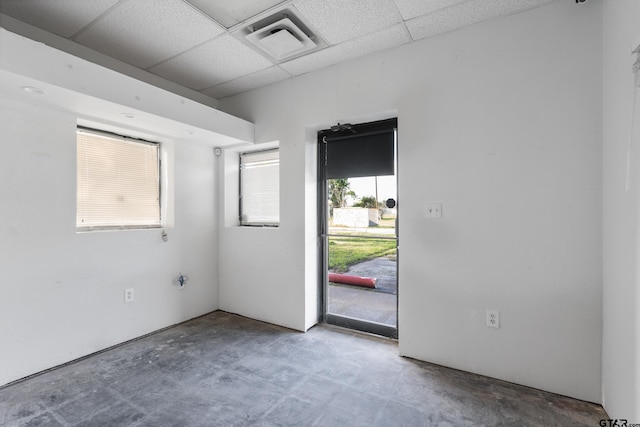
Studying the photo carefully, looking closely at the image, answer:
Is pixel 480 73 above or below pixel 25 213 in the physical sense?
above

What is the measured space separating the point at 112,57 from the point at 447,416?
12.7 feet

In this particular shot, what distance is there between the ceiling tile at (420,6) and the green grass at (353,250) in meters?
1.87

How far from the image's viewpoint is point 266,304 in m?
3.29

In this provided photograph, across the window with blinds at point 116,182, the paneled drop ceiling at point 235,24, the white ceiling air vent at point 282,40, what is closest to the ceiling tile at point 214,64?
the paneled drop ceiling at point 235,24

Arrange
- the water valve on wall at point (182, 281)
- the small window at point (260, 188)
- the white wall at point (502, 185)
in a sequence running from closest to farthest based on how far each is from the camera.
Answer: the white wall at point (502, 185)
the water valve on wall at point (182, 281)
the small window at point (260, 188)

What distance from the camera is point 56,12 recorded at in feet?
6.68

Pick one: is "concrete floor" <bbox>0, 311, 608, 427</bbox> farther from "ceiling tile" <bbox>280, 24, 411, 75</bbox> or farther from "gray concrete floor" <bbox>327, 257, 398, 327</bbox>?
"ceiling tile" <bbox>280, 24, 411, 75</bbox>

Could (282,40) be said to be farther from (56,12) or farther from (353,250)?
(353,250)

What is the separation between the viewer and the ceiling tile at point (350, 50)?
235cm

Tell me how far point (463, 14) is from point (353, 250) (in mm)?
2198

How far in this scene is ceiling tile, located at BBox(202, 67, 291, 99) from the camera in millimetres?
2982

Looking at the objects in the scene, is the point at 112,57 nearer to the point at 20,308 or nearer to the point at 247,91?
the point at 247,91

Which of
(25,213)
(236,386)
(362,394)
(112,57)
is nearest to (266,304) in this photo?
(236,386)

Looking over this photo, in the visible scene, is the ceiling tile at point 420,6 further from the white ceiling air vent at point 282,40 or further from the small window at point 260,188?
the small window at point 260,188
